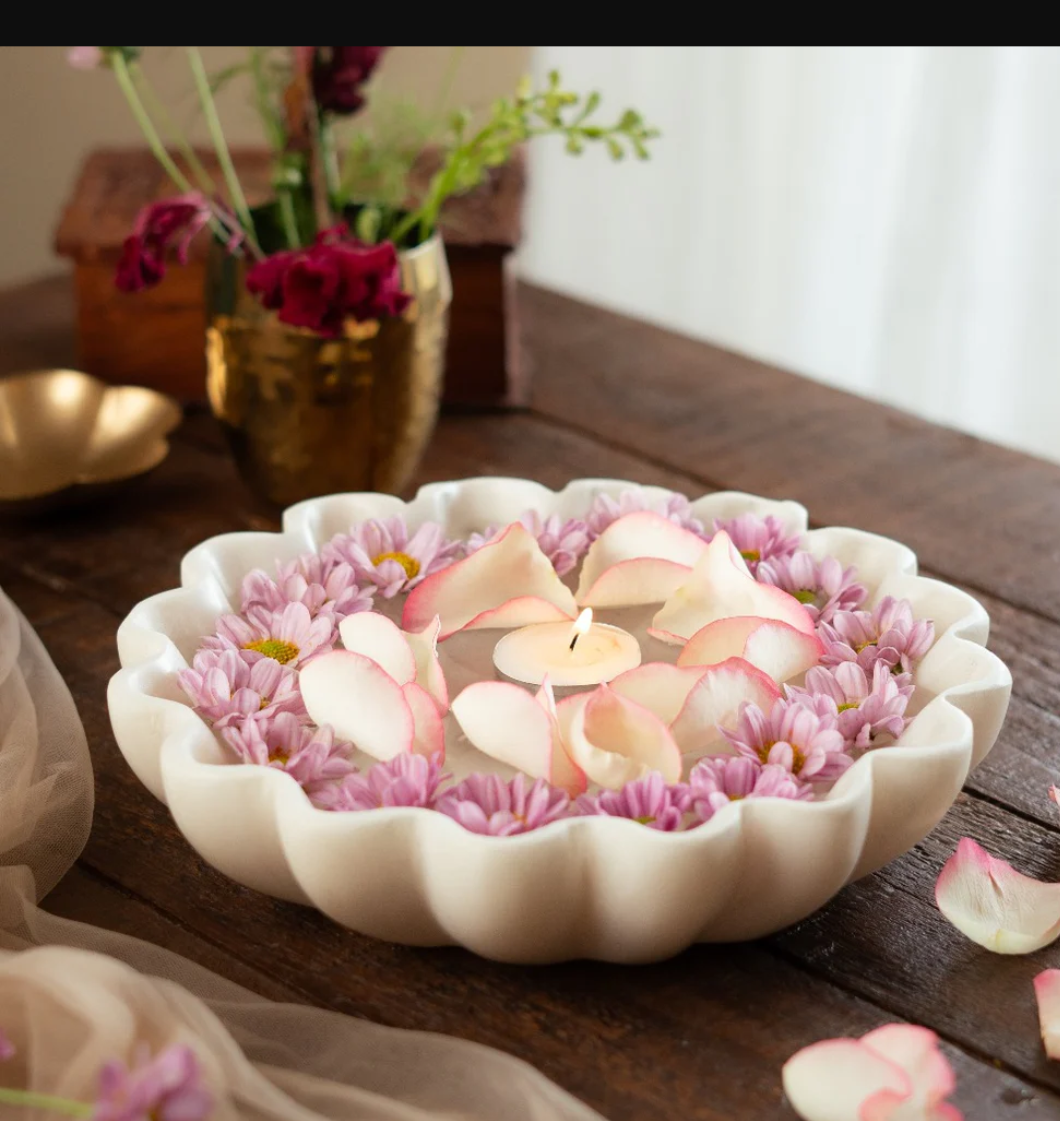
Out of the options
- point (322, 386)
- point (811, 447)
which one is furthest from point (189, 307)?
point (811, 447)

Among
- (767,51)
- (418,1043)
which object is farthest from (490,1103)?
(767,51)

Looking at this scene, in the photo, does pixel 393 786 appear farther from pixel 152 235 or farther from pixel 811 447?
pixel 811 447

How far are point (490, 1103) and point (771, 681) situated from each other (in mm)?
191

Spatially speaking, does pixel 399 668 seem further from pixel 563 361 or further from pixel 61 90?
pixel 61 90

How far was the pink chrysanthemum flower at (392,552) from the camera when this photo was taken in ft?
2.31

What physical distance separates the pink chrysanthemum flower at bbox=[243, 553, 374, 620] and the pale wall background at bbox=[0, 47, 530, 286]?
152 centimetres

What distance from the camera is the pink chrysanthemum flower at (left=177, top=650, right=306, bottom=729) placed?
0.60 metres

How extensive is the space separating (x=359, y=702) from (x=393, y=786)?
0.06 m

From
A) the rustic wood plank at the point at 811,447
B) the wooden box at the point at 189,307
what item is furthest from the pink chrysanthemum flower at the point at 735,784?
the wooden box at the point at 189,307

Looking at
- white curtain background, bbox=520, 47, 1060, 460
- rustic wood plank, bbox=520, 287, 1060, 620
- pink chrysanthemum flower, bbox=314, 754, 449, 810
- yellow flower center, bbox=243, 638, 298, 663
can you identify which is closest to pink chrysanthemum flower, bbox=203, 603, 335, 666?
yellow flower center, bbox=243, 638, 298, 663

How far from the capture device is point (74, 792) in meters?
0.65

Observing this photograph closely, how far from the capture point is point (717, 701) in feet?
1.93

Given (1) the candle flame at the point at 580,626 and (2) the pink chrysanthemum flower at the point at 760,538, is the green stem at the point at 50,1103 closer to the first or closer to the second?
(1) the candle flame at the point at 580,626
